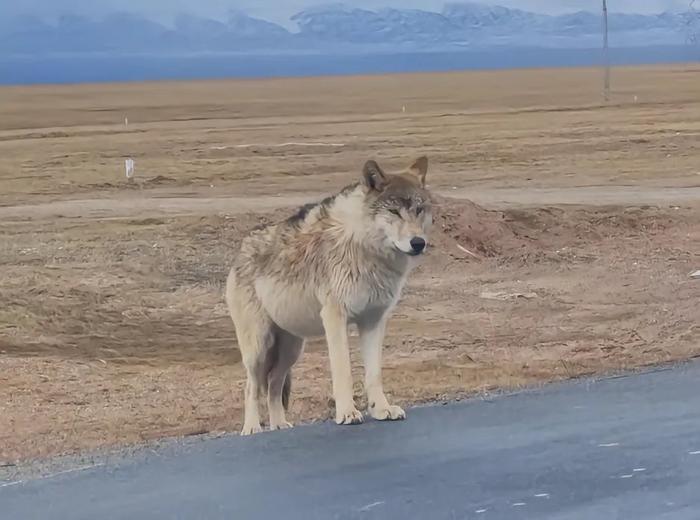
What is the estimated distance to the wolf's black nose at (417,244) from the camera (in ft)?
23.2

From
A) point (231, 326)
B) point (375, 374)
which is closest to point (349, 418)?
point (375, 374)

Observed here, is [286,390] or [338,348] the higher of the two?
[338,348]

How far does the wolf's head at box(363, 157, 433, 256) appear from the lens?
23.3 feet

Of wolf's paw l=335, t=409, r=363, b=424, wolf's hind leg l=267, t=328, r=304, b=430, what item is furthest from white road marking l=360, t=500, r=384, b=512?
wolf's hind leg l=267, t=328, r=304, b=430

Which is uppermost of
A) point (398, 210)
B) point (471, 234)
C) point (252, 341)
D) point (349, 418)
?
point (398, 210)

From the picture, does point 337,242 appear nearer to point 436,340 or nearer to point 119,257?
point 436,340

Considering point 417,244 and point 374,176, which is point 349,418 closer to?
point 417,244

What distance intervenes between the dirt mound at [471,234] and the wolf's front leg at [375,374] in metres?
12.3

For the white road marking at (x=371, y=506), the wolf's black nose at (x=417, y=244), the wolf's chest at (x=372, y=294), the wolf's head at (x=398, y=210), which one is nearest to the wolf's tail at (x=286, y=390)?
the wolf's chest at (x=372, y=294)

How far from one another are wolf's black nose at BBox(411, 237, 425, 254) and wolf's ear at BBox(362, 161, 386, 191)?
39 centimetres

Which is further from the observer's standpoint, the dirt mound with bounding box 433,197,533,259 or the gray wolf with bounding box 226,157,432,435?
the dirt mound with bounding box 433,197,533,259

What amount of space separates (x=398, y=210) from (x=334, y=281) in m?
0.55

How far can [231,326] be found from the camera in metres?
15.6

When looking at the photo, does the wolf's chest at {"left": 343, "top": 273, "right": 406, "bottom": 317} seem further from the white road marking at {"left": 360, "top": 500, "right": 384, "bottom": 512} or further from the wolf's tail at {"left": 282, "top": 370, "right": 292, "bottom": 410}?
the white road marking at {"left": 360, "top": 500, "right": 384, "bottom": 512}
